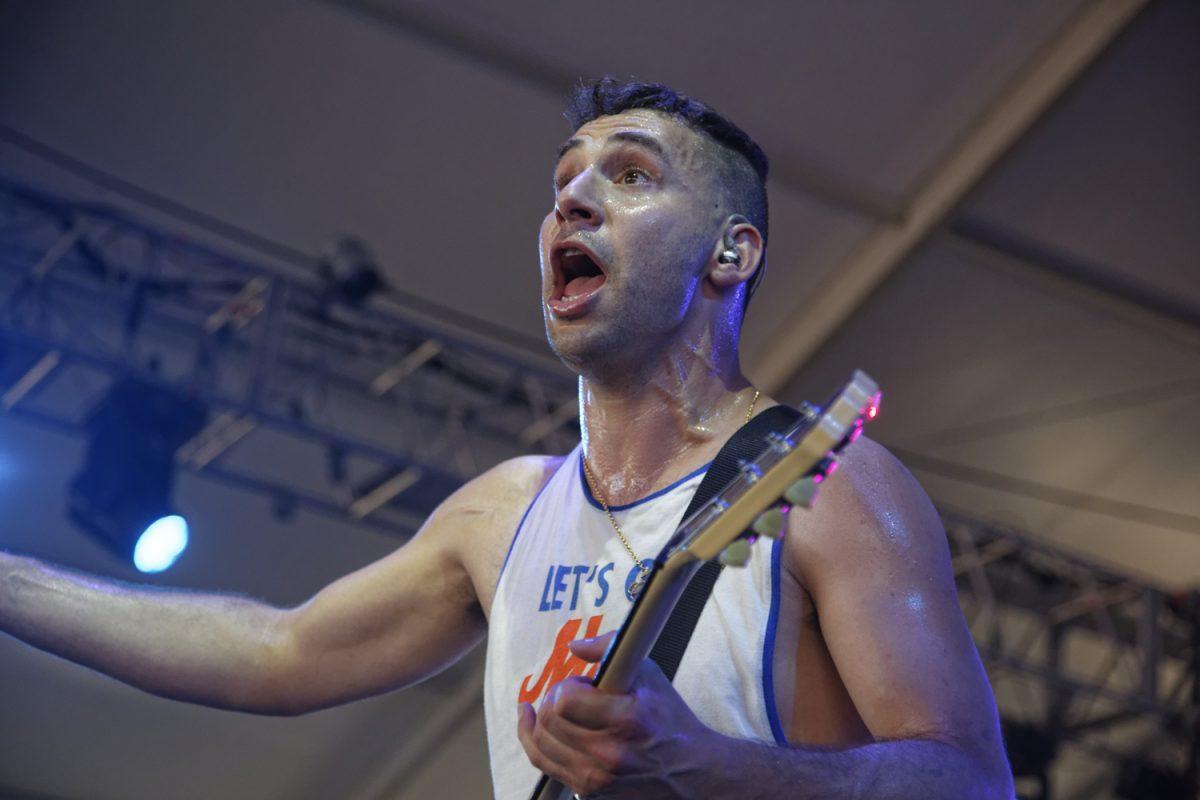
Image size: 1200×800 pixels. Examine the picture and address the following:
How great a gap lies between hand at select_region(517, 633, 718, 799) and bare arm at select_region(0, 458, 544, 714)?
112cm

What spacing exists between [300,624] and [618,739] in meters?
1.35

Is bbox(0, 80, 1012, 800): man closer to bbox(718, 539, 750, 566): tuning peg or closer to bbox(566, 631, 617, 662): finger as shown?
bbox(566, 631, 617, 662): finger

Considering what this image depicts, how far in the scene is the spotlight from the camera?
7125 millimetres

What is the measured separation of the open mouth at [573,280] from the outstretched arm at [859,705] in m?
0.57

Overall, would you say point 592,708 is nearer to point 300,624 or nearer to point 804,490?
point 804,490

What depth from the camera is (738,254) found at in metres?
2.79

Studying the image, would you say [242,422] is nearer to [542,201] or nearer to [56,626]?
[542,201]

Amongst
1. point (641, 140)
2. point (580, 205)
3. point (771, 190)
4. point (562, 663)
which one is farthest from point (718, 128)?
point (771, 190)

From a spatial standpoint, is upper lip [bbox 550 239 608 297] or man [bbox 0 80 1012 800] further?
upper lip [bbox 550 239 608 297]

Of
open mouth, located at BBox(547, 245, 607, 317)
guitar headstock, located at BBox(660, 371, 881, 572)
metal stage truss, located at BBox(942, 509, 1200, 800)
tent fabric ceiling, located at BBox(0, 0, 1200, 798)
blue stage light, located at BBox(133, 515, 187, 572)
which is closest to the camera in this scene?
guitar headstock, located at BBox(660, 371, 881, 572)

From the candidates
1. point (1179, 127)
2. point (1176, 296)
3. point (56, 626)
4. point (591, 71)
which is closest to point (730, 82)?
point (591, 71)

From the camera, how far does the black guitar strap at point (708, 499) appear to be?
2.29 m

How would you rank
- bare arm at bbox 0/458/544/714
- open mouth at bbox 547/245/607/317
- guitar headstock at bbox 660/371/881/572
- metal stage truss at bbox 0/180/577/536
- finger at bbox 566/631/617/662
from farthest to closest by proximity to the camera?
metal stage truss at bbox 0/180/577/536 → bare arm at bbox 0/458/544/714 → open mouth at bbox 547/245/607/317 → finger at bbox 566/631/617/662 → guitar headstock at bbox 660/371/881/572

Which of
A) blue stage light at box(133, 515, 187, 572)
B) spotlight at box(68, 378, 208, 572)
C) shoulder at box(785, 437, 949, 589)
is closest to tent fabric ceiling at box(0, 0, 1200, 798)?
spotlight at box(68, 378, 208, 572)
